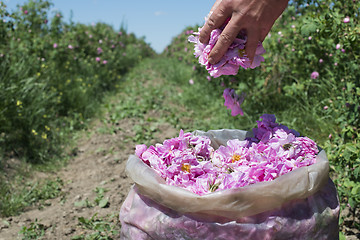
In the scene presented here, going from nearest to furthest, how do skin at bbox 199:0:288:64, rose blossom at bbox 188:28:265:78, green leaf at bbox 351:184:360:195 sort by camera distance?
1. skin at bbox 199:0:288:64
2. rose blossom at bbox 188:28:265:78
3. green leaf at bbox 351:184:360:195

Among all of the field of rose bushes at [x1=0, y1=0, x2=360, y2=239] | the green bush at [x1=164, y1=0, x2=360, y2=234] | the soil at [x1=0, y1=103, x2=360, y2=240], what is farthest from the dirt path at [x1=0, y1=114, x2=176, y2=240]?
the green bush at [x1=164, y1=0, x2=360, y2=234]

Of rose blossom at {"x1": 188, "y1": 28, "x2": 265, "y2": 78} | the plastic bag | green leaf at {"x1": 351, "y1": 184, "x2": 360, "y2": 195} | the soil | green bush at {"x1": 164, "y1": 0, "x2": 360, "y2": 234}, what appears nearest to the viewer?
the plastic bag

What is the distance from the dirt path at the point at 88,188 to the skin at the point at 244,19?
1514mm

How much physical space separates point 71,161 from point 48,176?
408 mm

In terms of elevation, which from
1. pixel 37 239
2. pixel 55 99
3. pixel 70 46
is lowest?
pixel 37 239

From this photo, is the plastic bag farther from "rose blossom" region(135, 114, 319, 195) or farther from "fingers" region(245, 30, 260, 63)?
"fingers" region(245, 30, 260, 63)

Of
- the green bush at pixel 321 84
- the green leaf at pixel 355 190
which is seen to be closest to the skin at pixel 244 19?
the green bush at pixel 321 84

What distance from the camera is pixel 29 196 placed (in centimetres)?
304

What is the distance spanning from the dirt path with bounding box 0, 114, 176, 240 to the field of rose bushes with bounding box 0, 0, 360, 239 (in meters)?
0.29

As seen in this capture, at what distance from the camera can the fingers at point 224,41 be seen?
4.31 ft

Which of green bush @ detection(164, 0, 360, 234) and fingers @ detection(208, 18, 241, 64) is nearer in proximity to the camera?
fingers @ detection(208, 18, 241, 64)

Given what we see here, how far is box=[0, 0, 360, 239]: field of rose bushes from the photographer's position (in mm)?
2445

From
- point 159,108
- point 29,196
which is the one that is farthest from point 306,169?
point 159,108

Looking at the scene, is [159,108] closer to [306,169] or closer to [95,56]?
[95,56]
